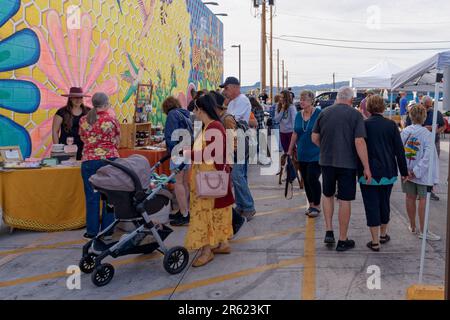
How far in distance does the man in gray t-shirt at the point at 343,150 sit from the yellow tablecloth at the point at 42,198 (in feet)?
10.5

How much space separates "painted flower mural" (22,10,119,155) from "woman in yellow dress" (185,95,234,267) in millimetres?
3247

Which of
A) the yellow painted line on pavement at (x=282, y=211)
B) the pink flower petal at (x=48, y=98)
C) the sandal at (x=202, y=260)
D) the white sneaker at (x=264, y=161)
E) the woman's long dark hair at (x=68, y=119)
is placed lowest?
the sandal at (x=202, y=260)

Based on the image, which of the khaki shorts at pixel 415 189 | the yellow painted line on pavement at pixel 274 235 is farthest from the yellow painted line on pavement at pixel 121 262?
the khaki shorts at pixel 415 189

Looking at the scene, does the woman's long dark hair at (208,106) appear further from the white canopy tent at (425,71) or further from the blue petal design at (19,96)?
the blue petal design at (19,96)

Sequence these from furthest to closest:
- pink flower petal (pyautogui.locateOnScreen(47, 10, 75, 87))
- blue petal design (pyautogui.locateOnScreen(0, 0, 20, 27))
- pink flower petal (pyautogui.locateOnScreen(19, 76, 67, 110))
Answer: pink flower petal (pyautogui.locateOnScreen(47, 10, 75, 87)), pink flower petal (pyautogui.locateOnScreen(19, 76, 67, 110)), blue petal design (pyautogui.locateOnScreen(0, 0, 20, 27))

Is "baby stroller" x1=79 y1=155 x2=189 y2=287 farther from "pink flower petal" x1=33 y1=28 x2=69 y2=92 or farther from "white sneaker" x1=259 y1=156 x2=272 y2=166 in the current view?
"white sneaker" x1=259 y1=156 x2=272 y2=166

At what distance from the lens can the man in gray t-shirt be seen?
477 centimetres

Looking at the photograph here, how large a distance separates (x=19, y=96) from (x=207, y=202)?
3435 millimetres

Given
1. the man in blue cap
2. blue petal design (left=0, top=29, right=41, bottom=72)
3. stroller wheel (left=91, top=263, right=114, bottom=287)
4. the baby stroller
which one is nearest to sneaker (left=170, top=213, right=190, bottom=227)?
the man in blue cap

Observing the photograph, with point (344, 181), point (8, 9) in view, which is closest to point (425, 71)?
point (344, 181)

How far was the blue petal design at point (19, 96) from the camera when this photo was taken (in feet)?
19.6

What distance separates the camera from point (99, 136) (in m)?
5.14

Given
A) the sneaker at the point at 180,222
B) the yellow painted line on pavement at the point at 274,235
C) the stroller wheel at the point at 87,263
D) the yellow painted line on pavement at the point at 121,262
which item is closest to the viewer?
the yellow painted line on pavement at the point at 121,262
